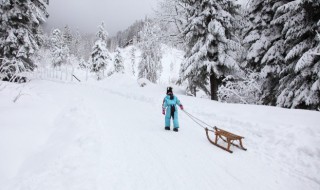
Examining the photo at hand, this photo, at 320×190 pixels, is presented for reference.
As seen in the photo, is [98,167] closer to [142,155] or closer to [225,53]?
[142,155]

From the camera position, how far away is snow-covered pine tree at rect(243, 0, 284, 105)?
12.9m

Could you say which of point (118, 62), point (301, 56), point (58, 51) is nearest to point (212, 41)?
point (301, 56)

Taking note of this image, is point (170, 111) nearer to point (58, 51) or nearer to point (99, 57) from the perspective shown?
point (99, 57)

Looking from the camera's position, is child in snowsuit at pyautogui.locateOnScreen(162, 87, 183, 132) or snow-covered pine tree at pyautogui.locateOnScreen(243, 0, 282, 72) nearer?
child in snowsuit at pyautogui.locateOnScreen(162, 87, 183, 132)

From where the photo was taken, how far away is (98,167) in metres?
4.93

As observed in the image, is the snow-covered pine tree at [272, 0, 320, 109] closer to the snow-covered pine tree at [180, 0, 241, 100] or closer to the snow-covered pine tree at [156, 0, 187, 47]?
the snow-covered pine tree at [180, 0, 241, 100]

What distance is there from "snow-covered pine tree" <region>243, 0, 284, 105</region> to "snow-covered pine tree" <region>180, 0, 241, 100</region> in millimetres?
1215

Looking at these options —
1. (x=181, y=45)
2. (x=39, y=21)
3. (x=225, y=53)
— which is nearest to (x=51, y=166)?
(x=225, y=53)

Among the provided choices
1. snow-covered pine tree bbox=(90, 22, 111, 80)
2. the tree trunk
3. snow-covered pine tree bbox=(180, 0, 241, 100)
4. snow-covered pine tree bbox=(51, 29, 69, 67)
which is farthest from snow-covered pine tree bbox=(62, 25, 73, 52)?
the tree trunk

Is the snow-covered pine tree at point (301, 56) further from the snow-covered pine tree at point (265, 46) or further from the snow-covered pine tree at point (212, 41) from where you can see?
the snow-covered pine tree at point (212, 41)

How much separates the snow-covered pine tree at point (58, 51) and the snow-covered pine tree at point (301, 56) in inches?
2310

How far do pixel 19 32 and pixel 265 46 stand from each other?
19.7 metres

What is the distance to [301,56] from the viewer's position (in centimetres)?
1059

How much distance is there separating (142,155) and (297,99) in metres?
8.60
